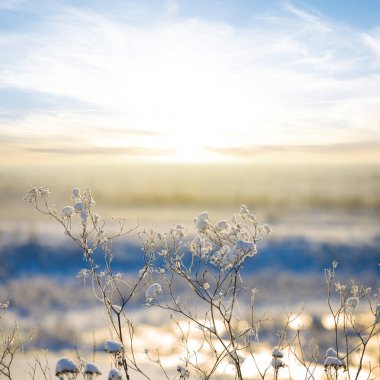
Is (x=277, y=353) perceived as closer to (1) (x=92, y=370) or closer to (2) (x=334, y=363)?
(2) (x=334, y=363)

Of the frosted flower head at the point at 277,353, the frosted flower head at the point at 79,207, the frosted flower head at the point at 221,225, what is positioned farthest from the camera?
the frosted flower head at the point at 79,207

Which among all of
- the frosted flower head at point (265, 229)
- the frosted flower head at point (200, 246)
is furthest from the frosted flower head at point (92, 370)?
the frosted flower head at point (265, 229)

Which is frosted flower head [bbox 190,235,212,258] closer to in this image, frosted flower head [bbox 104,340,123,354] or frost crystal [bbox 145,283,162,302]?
frost crystal [bbox 145,283,162,302]

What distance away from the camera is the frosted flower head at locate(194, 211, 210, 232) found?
6.54 meters

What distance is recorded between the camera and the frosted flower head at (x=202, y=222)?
6.54 meters

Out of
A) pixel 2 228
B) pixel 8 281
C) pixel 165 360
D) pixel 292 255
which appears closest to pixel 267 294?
pixel 292 255

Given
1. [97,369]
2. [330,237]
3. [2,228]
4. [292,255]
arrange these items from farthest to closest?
[2,228] < [330,237] < [292,255] < [97,369]

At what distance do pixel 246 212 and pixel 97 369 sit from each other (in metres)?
2.51

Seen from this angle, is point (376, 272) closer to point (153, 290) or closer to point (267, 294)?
point (267, 294)

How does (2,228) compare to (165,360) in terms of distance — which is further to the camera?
(2,228)

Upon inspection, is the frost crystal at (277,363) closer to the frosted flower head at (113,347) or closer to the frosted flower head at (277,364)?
the frosted flower head at (277,364)

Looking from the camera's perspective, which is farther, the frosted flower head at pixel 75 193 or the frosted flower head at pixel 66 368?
the frosted flower head at pixel 75 193

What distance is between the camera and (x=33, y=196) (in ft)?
23.8

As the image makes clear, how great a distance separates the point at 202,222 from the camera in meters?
6.55
